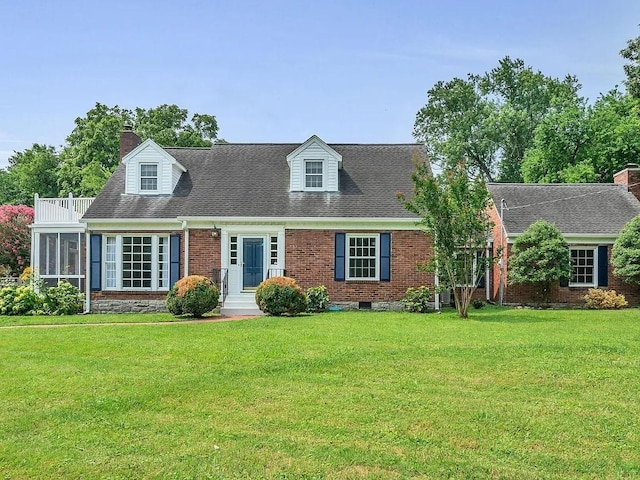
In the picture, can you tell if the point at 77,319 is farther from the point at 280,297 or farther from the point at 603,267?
the point at 603,267

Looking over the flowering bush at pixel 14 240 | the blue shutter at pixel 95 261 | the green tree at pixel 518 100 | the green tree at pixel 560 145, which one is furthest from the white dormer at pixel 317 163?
the green tree at pixel 518 100

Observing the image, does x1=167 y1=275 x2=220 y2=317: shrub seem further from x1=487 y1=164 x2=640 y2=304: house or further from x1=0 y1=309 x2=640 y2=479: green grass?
x1=487 y1=164 x2=640 y2=304: house

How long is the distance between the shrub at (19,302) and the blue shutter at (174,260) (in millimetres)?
4040

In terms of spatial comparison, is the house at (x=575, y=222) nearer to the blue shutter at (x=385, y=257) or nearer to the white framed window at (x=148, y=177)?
the blue shutter at (x=385, y=257)

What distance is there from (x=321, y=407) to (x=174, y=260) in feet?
44.1

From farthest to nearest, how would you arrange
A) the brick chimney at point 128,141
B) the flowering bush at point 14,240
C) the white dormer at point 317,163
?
the flowering bush at point 14,240
the brick chimney at point 128,141
the white dormer at point 317,163

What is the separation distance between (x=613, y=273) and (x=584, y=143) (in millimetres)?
15910

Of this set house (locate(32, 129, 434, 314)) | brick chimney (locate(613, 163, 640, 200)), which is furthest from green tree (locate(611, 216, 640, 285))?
house (locate(32, 129, 434, 314))

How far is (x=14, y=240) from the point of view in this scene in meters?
28.0

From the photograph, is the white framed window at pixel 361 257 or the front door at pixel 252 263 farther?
the front door at pixel 252 263

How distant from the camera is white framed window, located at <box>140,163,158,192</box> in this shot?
20578mm

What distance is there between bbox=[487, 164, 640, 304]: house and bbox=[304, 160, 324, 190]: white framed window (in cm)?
659

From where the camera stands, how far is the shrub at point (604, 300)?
19469 millimetres

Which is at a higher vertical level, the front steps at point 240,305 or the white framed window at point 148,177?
the white framed window at point 148,177
